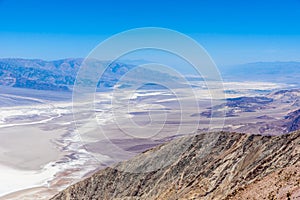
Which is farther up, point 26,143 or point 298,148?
point 298,148

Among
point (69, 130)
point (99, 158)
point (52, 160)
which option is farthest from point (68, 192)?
Answer: point (69, 130)

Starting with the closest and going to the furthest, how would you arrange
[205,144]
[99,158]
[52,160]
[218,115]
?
1. [205,144]
2. [99,158]
3. [52,160]
4. [218,115]

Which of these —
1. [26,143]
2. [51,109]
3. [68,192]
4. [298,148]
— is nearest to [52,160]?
[26,143]

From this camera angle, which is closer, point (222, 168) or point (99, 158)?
point (222, 168)

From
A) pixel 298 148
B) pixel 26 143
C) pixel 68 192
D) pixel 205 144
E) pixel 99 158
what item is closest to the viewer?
pixel 298 148

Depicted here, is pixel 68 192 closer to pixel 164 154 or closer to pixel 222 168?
pixel 164 154

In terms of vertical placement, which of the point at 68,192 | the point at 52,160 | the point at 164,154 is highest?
the point at 164,154
